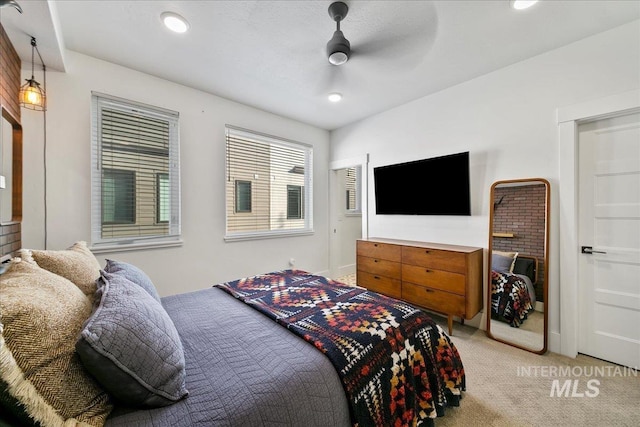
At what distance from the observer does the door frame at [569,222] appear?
7.11 ft

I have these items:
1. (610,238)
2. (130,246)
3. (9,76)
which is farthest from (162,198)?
(610,238)

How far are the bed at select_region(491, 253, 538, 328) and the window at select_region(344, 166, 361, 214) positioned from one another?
2827 mm

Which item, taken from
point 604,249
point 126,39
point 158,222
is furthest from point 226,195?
point 604,249

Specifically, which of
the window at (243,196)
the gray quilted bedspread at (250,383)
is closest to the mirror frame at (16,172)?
the gray quilted bedspread at (250,383)

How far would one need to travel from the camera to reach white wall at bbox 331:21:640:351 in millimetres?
2066

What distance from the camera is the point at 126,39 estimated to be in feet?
7.04

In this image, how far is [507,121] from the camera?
2.56 meters

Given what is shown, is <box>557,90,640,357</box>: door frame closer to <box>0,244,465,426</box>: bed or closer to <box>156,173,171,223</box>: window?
<box>0,244,465,426</box>: bed

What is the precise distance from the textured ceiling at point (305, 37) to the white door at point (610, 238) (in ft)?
3.05

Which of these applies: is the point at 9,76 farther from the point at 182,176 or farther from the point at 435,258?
the point at 435,258

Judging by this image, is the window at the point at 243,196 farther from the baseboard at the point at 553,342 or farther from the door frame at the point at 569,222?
the baseboard at the point at 553,342

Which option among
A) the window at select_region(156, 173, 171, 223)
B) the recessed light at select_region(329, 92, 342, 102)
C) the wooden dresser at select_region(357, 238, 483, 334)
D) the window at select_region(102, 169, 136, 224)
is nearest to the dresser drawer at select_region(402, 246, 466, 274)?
the wooden dresser at select_region(357, 238, 483, 334)

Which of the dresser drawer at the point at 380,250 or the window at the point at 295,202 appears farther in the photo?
the window at the point at 295,202

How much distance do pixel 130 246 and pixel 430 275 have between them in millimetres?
3128
